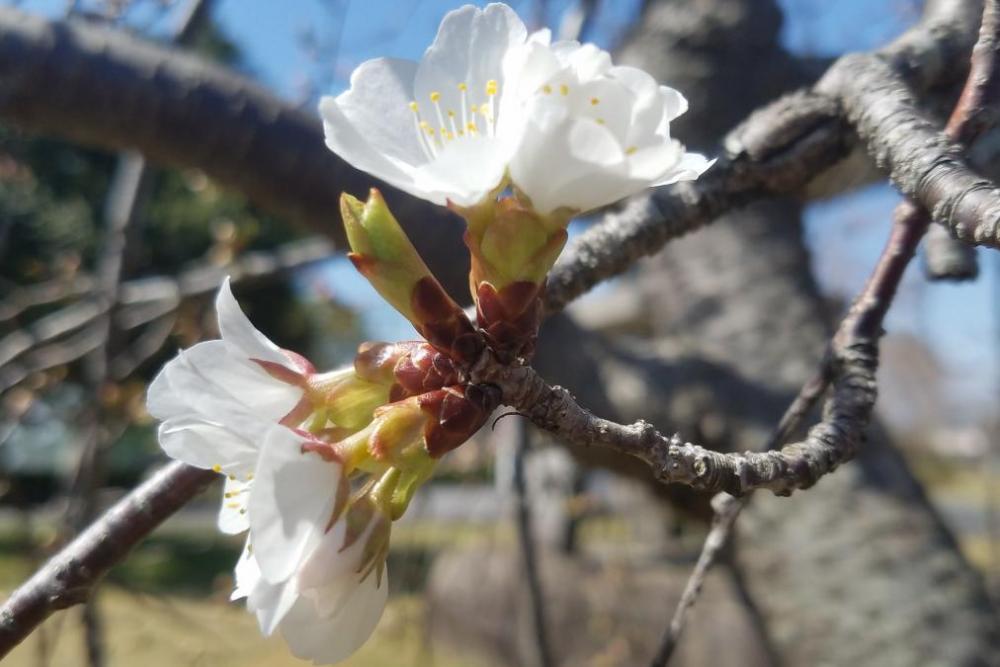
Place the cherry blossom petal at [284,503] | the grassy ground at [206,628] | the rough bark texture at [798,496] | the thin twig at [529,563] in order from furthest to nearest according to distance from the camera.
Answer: the grassy ground at [206,628], the thin twig at [529,563], the rough bark texture at [798,496], the cherry blossom petal at [284,503]

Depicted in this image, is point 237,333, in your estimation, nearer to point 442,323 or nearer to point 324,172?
point 442,323

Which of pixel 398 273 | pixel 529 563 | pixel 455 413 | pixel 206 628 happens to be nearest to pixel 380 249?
pixel 398 273

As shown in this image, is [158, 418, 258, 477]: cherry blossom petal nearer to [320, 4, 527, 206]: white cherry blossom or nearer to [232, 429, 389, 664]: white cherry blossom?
[232, 429, 389, 664]: white cherry blossom

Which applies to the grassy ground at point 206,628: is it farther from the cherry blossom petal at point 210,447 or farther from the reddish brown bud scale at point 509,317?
the reddish brown bud scale at point 509,317

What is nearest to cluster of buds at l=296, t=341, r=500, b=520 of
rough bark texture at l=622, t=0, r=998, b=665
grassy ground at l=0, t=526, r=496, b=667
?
rough bark texture at l=622, t=0, r=998, b=665

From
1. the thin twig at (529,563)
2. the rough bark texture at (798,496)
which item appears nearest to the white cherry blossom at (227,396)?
the rough bark texture at (798,496)

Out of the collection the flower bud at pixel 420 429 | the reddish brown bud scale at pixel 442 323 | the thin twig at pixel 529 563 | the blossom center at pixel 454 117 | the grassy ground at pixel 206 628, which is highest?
the blossom center at pixel 454 117

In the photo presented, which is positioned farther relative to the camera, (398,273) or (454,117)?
(454,117)
